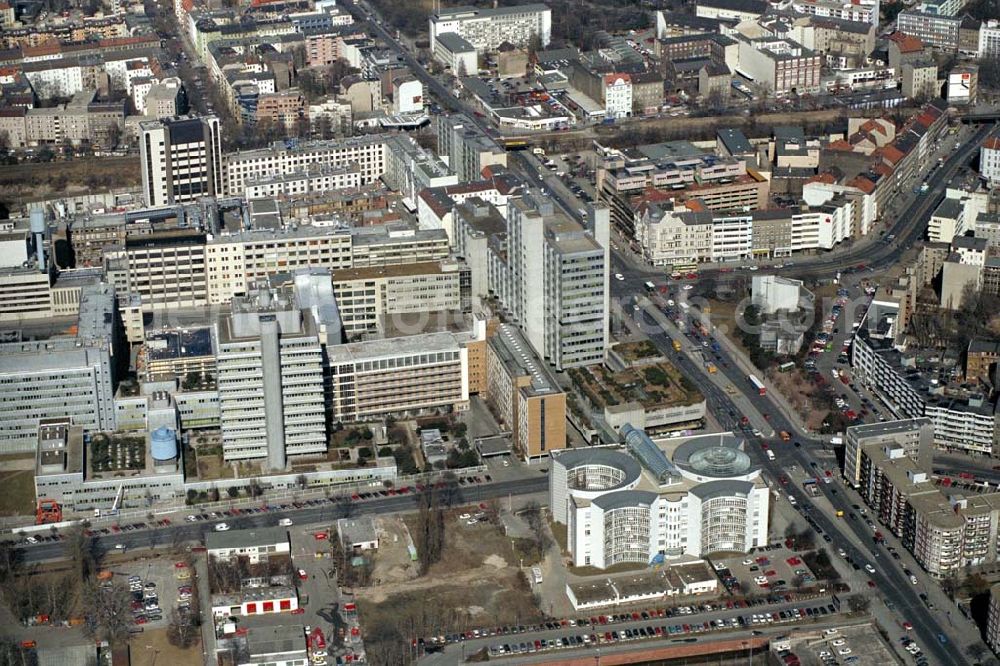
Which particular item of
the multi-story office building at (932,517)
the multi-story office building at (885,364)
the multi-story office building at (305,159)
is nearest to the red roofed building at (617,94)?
the multi-story office building at (305,159)

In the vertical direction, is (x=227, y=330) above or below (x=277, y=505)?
above

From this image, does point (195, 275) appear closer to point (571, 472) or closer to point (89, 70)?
point (571, 472)

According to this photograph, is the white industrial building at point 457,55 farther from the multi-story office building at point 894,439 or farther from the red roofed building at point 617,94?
the multi-story office building at point 894,439

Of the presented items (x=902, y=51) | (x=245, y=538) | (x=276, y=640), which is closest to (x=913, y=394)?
(x=245, y=538)

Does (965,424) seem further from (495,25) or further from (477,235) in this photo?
(495,25)

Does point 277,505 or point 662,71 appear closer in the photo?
point 277,505

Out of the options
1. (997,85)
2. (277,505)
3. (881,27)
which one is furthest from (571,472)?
(881,27)

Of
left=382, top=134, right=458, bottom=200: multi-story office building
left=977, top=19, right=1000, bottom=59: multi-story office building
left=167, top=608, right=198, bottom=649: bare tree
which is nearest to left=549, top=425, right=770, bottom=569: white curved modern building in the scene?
left=167, top=608, right=198, bottom=649: bare tree
